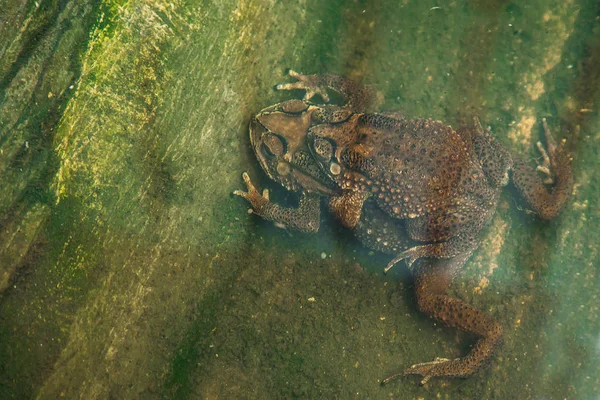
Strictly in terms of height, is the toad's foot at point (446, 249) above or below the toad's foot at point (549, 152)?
below

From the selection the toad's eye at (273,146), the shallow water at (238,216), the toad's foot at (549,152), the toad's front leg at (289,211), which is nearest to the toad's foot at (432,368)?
Result: the shallow water at (238,216)

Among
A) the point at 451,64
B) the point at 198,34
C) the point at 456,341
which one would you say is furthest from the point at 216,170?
the point at 456,341

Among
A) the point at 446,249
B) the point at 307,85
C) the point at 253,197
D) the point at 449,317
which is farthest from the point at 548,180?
the point at 253,197

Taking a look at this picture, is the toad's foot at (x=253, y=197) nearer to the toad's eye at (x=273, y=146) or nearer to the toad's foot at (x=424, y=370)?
the toad's eye at (x=273, y=146)

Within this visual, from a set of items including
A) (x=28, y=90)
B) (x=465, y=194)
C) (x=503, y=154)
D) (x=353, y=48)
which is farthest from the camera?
(x=353, y=48)

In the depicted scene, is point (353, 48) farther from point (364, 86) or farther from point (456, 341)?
point (456, 341)

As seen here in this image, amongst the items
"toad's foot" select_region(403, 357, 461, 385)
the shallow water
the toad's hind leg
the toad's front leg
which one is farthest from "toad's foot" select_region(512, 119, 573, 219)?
the toad's front leg
